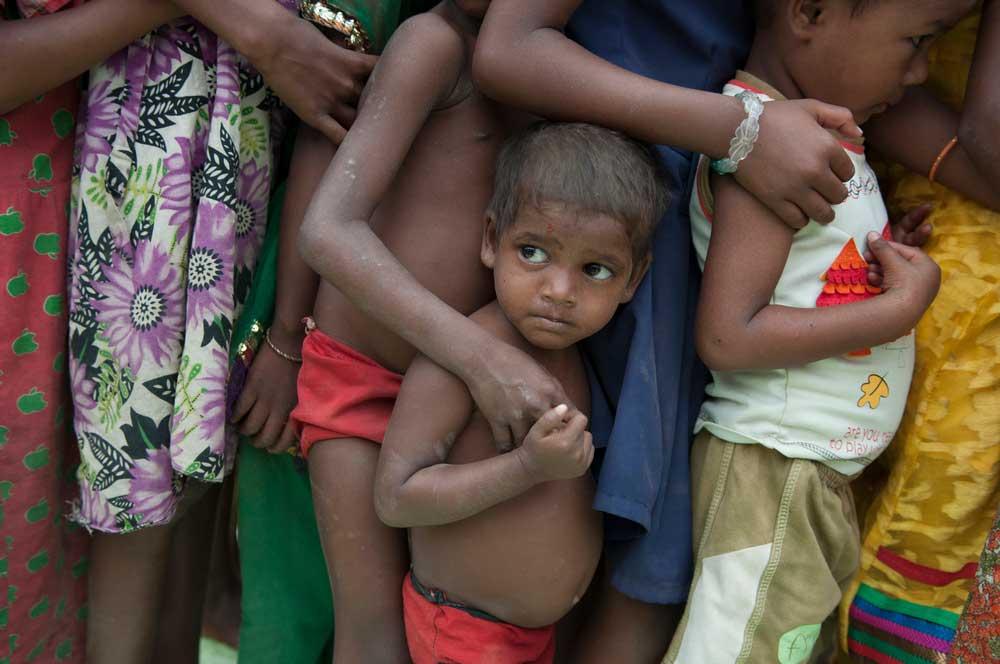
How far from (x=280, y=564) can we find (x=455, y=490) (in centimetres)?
65

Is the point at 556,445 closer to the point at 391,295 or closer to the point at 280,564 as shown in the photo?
the point at 391,295

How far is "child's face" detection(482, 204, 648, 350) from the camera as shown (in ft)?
4.69

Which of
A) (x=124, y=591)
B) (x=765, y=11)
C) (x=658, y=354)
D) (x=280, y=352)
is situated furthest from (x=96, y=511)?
(x=765, y=11)

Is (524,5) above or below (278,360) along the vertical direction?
above

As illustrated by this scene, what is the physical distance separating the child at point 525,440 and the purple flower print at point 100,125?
25.2 inches

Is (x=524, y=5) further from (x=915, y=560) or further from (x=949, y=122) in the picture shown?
(x=915, y=560)

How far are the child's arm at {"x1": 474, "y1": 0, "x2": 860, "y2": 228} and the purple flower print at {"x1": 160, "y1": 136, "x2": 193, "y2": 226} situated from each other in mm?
515

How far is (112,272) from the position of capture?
1626mm

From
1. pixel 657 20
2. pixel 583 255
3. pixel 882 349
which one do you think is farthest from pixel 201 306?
pixel 882 349

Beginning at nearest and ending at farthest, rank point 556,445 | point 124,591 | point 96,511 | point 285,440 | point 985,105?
point 556,445, point 985,105, point 96,511, point 285,440, point 124,591

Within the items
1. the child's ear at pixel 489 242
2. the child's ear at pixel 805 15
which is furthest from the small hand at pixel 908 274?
the child's ear at pixel 489 242

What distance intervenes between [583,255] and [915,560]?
80cm

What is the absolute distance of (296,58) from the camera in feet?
5.25

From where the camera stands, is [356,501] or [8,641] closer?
[356,501]
